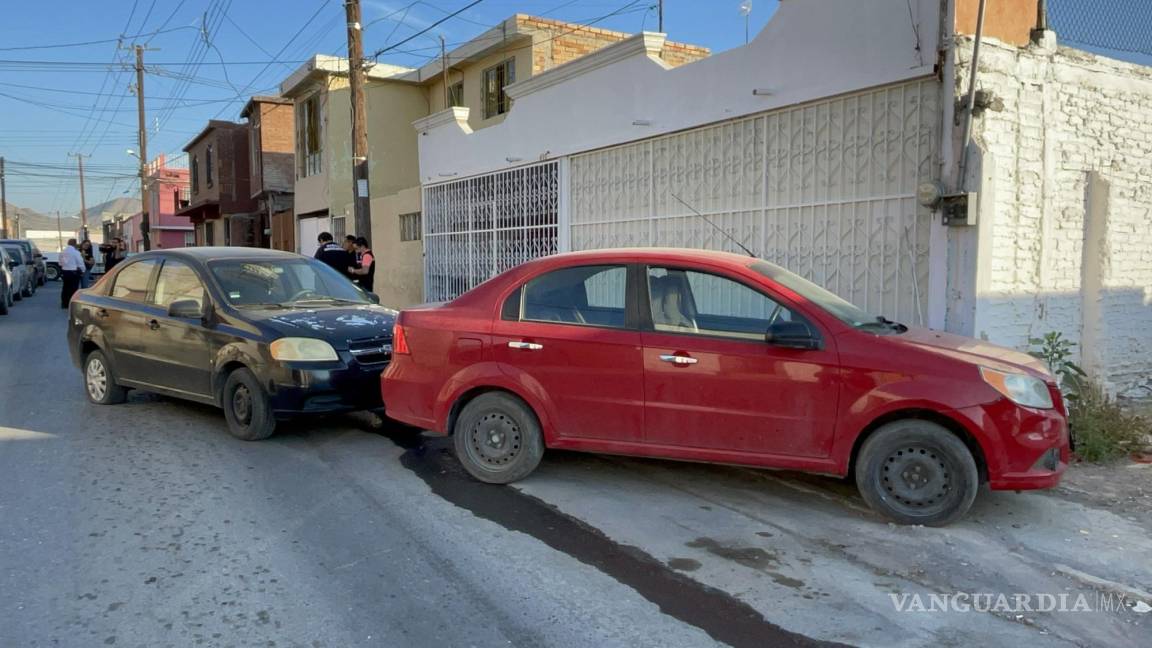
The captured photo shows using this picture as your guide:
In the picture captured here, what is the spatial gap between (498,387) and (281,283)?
3.21 m

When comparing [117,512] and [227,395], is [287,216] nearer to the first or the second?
[227,395]

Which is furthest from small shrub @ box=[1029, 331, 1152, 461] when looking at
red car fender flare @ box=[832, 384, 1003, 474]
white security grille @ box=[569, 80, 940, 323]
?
red car fender flare @ box=[832, 384, 1003, 474]

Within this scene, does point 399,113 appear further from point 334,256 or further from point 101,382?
point 101,382

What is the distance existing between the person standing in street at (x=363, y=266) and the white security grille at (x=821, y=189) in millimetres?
4354

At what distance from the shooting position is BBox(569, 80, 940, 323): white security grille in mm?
7617

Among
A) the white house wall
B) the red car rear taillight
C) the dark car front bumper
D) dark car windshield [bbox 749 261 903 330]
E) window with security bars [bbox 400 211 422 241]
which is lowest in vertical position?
the dark car front bumper

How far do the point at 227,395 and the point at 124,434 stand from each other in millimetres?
970

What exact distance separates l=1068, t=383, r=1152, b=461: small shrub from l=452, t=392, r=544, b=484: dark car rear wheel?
405cm

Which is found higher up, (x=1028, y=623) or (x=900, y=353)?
(x=900, y=353)

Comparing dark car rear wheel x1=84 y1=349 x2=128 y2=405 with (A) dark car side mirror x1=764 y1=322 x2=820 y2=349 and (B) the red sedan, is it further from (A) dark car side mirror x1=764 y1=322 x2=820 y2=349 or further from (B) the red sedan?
(A) dark car side mirror x1=764 y1=322 x2=820 y2=349

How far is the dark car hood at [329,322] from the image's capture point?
676 centimetres

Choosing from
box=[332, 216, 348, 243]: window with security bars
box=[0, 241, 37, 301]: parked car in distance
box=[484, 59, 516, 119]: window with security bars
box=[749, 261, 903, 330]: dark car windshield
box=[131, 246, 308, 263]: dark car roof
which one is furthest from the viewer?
box=[0, 241, 37, 301]: parked car in distance

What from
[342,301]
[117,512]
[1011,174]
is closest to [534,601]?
[117,512]

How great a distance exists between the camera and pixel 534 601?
3850 millimetres
